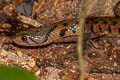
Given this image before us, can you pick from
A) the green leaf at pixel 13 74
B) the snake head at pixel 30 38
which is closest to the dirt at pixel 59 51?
the snake head at pixel 30 38

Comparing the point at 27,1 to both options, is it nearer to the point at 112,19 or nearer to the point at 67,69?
the point at 112,19

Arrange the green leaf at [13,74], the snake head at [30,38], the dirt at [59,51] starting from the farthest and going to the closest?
the snake head at [30,38]
the dirt at [59,51]
the green leaf at [13,74]

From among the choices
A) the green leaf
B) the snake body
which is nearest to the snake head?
the snake body

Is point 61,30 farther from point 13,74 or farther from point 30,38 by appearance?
point 13,74

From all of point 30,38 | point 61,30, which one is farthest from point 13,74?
point 61,30

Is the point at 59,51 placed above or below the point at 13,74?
below

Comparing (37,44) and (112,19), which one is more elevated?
(112,19)

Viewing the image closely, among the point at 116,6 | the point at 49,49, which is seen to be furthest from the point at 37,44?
the point at 116,6

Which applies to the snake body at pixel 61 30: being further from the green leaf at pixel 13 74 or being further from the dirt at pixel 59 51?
the green leaf at pixel 13 74
